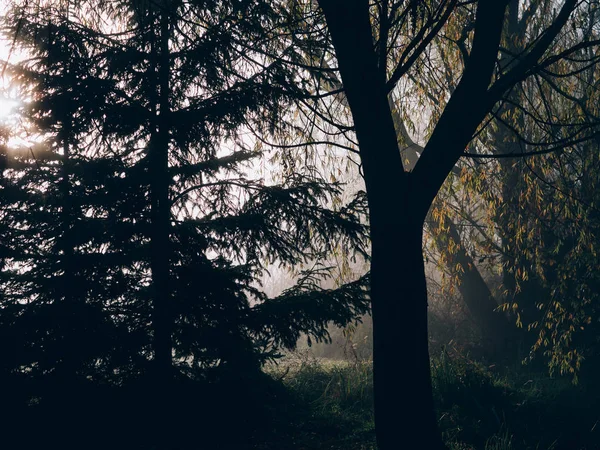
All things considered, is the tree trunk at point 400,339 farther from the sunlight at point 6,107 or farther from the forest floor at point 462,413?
the sunlight at point 6,107

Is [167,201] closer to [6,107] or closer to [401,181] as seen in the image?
[6,107]

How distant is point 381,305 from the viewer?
3299mm

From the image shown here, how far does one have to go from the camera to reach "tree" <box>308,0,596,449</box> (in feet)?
10.5

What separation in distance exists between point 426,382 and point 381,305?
0.61 meters

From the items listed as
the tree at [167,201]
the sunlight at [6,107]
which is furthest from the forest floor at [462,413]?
the sunlight at [6,107]

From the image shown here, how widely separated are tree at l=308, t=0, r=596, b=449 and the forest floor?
5.69ft

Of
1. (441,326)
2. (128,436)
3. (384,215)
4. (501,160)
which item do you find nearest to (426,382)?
(384,215)

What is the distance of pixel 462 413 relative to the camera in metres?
6.35

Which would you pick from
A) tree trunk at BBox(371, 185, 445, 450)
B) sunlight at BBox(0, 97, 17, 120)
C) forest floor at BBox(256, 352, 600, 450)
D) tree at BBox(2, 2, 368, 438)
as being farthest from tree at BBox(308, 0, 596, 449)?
sunlight at BBox(0, 97, 17, 120)

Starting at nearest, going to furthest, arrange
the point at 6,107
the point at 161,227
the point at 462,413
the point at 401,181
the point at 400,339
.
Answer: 1. the point at 400,339
2. the point at 401,181
3. the point at 161,227
4. the point at 6,107
5. the point at 462,413

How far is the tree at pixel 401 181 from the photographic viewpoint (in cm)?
321

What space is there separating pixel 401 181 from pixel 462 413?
4.39 meters

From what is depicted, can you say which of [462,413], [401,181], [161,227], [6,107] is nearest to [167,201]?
[161,227]

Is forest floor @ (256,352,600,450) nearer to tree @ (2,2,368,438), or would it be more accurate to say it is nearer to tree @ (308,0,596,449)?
tree @ (2,2,368,438)
